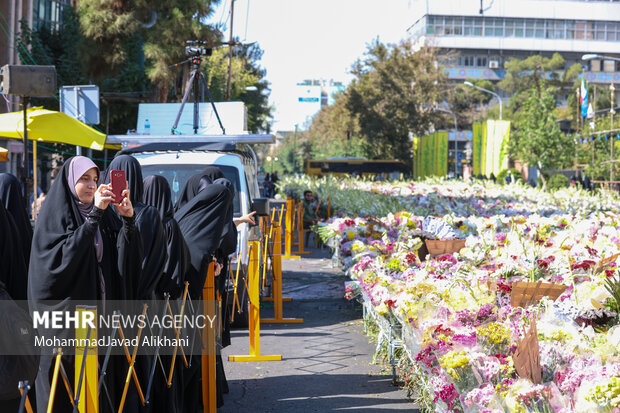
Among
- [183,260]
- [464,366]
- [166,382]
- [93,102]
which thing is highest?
[93,102]

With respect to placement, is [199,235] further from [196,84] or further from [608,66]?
[608,66]

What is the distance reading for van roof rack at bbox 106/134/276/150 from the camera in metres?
10.1

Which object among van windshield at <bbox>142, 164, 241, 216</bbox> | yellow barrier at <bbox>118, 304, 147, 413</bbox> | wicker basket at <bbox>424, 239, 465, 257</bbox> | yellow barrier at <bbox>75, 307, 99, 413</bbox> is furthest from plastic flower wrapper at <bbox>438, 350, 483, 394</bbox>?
van windshield at <bbox>142, 164, 241, 216</bbox>

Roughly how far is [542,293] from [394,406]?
1463 millimetres

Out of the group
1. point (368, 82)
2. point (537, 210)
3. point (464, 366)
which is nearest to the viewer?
point (464, 366)

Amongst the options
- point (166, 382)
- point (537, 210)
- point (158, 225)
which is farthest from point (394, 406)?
point (537, 210)

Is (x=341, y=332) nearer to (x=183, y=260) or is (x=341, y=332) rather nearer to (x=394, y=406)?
(x=394, y=406)

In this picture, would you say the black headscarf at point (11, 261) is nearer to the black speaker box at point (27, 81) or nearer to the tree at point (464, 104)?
the black speaker box at point (27, 81)

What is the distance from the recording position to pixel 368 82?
52.1 metres

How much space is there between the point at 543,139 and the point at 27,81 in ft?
101

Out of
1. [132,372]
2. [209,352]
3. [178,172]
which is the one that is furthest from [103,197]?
[178,172]

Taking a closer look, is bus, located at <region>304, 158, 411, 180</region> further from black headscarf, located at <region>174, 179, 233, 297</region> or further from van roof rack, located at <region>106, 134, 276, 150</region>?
black headscarf, located at <region>174, 179, 233, 297</region>

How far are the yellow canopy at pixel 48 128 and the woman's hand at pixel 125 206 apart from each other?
6.65 metres

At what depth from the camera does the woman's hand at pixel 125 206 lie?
395cm
